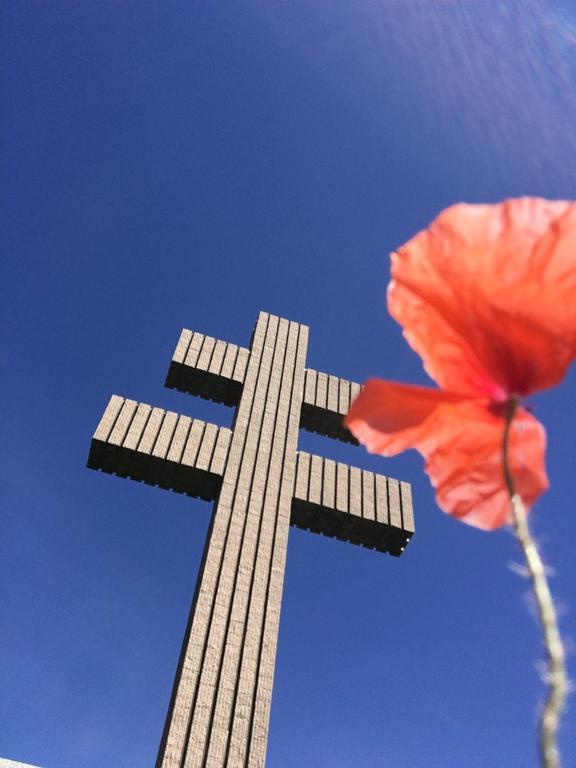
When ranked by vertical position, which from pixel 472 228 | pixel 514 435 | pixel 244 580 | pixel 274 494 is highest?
pixel 274 494

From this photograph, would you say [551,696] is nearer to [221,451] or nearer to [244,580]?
[244,580]

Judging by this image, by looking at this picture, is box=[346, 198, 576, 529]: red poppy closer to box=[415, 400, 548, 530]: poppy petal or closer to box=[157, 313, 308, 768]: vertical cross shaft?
box=[415, 400, 548, 530]: poppy petal

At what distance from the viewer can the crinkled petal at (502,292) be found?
2.19ft

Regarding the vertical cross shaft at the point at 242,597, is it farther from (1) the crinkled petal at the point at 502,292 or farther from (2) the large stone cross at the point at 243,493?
(1) the crinkled petal at the point at 502,292

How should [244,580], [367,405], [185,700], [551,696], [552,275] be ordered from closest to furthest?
[551,696] → [552,275] → [367,405] → [185,700] → [244,580]

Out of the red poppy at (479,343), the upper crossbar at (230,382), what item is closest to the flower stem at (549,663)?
the red poppy at (479,343)

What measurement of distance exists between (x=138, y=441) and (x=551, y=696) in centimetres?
644

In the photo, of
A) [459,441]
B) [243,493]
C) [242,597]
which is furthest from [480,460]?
[243,493]

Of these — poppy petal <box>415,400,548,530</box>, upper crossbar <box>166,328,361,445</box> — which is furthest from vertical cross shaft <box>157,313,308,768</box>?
poppy petal <box>415,400,548,530</box>

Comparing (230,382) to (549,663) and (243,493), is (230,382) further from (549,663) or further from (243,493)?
(549,663)

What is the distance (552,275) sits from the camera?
672 mm

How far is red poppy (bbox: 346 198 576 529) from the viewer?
67 cm

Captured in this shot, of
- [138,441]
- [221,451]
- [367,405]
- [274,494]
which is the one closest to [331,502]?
[274,494]

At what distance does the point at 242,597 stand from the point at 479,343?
17.7ft
